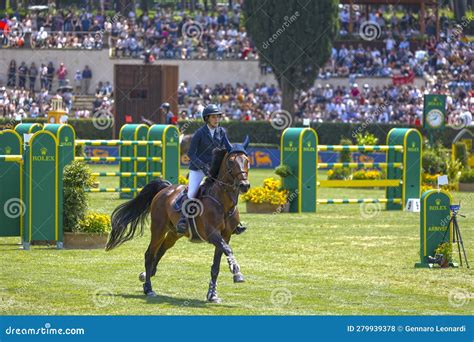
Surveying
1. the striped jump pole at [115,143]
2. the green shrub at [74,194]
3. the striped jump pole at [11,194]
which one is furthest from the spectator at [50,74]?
the green shrub at [74,194]

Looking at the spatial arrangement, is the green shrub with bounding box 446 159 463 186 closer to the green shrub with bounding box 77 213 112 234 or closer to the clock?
the clock

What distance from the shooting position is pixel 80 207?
19234 mm

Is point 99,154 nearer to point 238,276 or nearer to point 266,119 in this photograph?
point 266,119

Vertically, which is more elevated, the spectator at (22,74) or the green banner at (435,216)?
the spectator at (22,74)

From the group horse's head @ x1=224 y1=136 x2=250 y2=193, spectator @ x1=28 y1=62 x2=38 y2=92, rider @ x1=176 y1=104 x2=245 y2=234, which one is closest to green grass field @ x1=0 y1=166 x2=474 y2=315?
rider @ x1=176 y1=104 x2=245 y2=234

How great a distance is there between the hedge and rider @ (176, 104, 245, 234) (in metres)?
35.4

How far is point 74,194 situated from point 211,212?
520 cm

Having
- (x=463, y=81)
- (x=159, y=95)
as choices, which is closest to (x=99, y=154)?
(x=159, y=95)

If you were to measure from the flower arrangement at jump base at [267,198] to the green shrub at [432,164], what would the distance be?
857 cm

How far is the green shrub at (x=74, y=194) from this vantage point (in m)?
19.1

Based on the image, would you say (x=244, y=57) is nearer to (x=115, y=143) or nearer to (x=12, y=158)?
(x=115, y=143)

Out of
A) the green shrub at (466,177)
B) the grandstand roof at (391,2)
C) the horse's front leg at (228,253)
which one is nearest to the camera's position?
the horse's front leg at (228,253)

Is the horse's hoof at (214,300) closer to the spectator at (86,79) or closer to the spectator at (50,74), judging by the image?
the spectator at (50,74)
